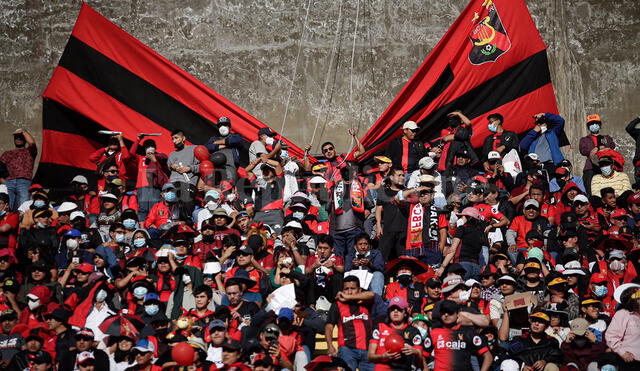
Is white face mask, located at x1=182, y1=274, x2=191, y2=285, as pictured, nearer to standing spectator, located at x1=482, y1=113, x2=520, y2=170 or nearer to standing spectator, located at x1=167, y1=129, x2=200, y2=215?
standing spectator, located at x1=167, y1=129, x2=200, y2=215

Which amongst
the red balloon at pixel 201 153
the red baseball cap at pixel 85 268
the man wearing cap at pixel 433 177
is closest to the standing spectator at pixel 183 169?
the red balloon at pixel 201 153

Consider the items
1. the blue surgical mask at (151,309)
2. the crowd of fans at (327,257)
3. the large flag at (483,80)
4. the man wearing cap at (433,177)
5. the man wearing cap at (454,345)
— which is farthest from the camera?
the large flag at (483,80)

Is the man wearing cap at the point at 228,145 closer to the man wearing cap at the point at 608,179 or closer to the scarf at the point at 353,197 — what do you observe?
the scarf at the point at 353,197

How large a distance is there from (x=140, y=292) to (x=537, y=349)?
4.65 m

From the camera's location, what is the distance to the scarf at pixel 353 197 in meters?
13.4

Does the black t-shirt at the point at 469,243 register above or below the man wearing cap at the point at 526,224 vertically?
below

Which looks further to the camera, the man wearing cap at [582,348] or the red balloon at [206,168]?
the red balloon at [206,168]

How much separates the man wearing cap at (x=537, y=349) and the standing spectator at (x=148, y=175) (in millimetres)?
6142

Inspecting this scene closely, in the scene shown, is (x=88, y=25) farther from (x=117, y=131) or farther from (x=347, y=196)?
(x=347, y=196)

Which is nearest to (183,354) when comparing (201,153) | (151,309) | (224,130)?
(151,309)

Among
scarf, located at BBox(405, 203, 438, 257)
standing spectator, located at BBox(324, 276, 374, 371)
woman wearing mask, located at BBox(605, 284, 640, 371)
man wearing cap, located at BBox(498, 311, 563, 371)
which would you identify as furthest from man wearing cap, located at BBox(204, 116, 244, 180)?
woman wearing mask, located at BBox(605, 284, 640, 371)

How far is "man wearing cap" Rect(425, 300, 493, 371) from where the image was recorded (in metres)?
10.2

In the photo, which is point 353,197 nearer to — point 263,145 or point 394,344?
point 263,145

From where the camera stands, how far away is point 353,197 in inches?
530
